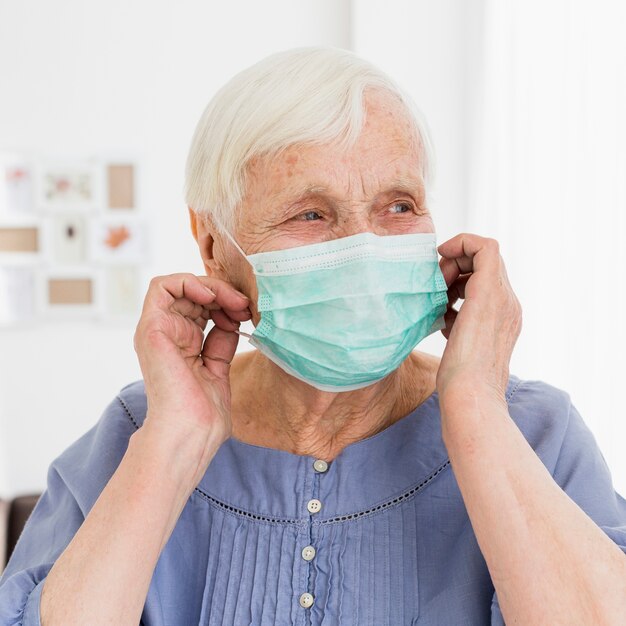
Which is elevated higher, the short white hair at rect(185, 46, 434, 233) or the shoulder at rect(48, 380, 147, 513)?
the short white hair at rect(185, 46, 434, 233)

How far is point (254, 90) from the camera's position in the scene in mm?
1201

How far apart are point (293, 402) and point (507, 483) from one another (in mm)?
421

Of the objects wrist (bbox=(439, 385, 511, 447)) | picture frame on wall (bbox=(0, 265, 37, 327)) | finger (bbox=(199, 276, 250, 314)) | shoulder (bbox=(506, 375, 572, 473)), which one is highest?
finger (bbox=(199, 276, 250, 314))

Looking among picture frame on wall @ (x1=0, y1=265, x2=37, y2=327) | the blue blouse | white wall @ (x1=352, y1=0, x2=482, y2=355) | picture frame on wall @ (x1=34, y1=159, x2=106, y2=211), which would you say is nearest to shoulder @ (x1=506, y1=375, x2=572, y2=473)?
the blue blouse

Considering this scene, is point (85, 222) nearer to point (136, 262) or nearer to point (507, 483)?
point (136, 262)

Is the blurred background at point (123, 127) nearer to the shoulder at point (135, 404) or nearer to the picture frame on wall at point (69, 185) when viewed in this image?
the picture frame on wall at point (69, 185)

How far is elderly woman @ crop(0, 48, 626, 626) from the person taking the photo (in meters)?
1.10

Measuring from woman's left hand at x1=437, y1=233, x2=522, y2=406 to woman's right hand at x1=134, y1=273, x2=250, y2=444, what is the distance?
34 cm

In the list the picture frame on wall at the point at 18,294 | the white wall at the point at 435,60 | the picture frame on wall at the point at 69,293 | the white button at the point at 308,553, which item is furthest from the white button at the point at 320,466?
the picture frame on wall at the point at 18,294

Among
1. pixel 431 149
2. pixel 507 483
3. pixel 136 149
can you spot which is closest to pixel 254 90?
pixel 431 149

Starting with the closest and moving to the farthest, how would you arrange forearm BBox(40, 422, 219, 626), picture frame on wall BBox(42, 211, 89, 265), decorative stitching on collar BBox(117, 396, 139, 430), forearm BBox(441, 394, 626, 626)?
forearm BBox(441, 394, 626, 626) → forearm BBox(40, 422, 219, 626) → decorative stitching on collar BBox(117, 396, 139, 430) → picture frame on wall BBox(42, 211, 89, 265)

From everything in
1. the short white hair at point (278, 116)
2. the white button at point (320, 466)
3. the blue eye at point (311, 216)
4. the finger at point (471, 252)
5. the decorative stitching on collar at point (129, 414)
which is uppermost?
the short white hair at point (278, 116)

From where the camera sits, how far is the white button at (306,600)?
117cm

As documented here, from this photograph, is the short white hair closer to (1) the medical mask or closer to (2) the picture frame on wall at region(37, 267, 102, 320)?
(1) the medical mask
